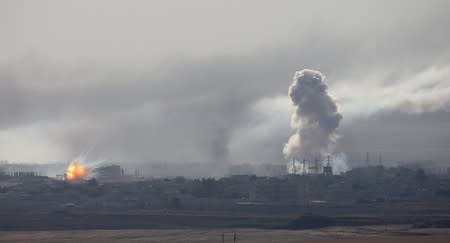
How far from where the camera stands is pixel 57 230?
110 metres

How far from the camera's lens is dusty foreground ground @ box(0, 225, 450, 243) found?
89287 millimetres

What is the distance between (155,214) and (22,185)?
67.6 meters

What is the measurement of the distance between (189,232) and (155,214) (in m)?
28.0

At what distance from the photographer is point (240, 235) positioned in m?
96.4

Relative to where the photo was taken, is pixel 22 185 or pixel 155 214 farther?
pixel 22 185

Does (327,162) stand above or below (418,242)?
above

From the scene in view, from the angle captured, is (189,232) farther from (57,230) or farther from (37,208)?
(37,208)

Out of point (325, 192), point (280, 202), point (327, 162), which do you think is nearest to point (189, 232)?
point (280, 202)

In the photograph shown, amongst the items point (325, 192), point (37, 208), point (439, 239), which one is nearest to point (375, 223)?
point (439, 239)

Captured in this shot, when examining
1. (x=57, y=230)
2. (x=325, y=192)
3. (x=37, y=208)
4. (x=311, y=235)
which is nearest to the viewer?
(x=311, y=235)

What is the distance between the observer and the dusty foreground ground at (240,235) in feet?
293

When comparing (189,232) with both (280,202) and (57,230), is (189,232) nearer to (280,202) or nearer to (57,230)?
(57,230)

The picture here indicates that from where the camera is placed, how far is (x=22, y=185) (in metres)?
189

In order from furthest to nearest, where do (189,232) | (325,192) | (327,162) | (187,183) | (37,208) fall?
(327,162)
(187,183)
(325,192)
(37,208)
(189,232)
